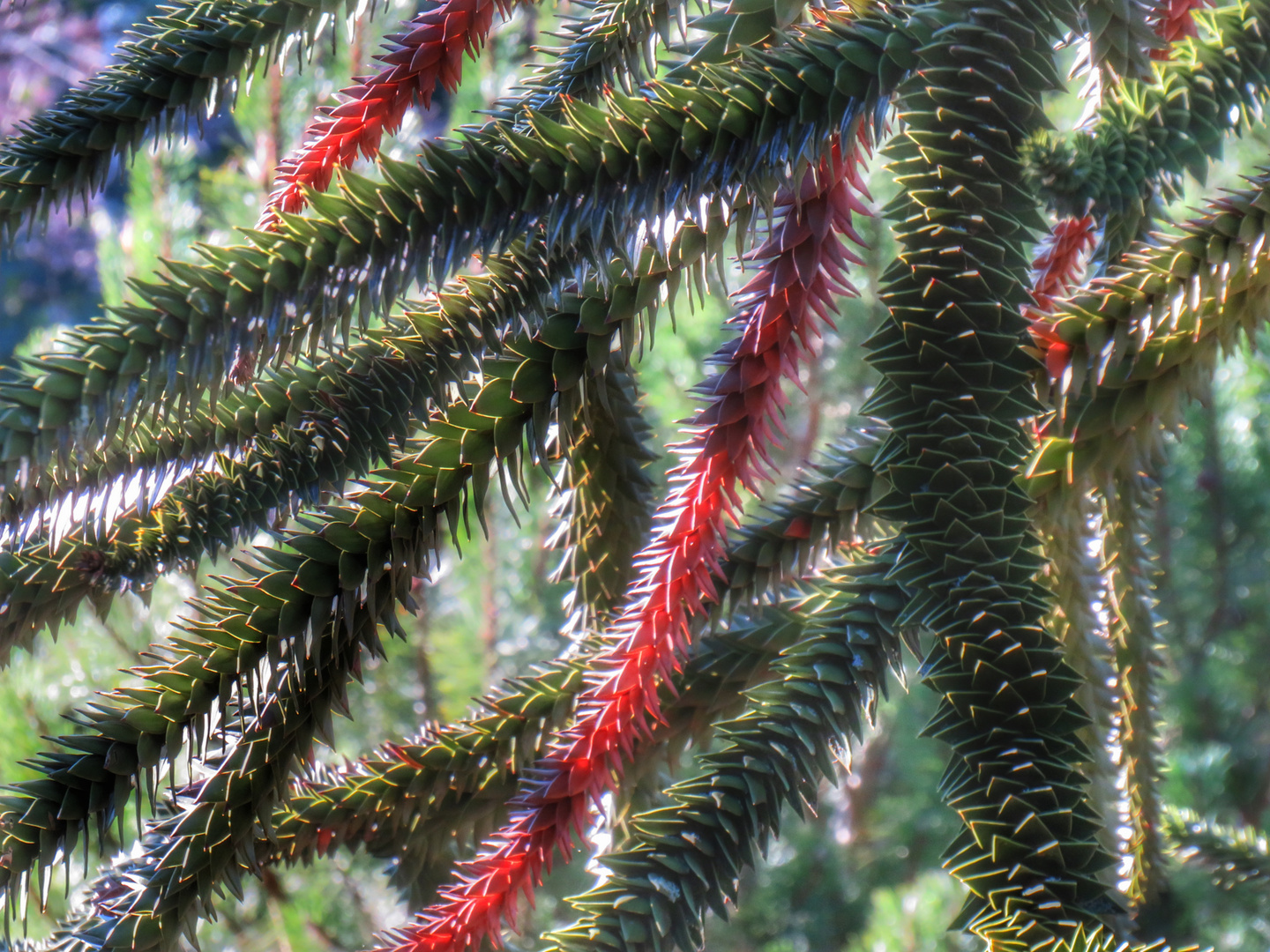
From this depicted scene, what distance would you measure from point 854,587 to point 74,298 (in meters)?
7.73

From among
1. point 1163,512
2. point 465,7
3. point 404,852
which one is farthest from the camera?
point 1163,512

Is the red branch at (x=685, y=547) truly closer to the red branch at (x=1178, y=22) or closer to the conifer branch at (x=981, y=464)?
the conifer branch at (x=981, y=464)

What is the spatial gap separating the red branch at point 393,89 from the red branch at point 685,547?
10.4 inches

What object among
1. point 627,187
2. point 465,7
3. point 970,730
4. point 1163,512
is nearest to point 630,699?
point 970,730

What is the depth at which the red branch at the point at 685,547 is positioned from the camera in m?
0.58

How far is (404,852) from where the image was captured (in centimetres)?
77

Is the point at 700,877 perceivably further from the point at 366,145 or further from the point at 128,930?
the point at 366,145

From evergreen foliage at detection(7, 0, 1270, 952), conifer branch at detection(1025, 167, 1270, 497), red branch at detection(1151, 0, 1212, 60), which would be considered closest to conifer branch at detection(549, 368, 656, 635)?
evergreen foliage at detection(7, 0, 1270, 952)

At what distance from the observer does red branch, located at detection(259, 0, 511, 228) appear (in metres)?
0.65

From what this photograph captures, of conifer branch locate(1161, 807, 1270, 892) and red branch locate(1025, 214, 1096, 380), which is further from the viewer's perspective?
conifer branch locate(1161, 807, 1270, 892)

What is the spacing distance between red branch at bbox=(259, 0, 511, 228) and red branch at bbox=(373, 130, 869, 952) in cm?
26

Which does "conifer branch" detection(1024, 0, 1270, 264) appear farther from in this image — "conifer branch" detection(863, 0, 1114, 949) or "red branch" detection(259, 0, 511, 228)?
"red branch" detection(259, 0, 511, 228)

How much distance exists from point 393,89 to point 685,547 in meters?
0.39

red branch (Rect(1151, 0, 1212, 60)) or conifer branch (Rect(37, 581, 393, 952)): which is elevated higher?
red branch (Rect(1151, 0, 1212, 60))
